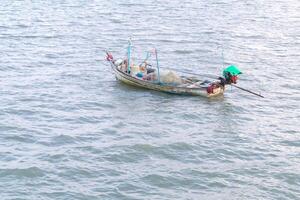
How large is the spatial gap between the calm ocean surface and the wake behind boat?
23.9 inches

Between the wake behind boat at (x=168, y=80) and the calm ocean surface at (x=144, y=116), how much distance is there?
61 centimetres

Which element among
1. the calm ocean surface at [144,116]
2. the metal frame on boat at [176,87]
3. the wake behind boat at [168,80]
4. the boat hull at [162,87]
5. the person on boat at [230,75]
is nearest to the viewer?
the calm ocean surface at [144,116]

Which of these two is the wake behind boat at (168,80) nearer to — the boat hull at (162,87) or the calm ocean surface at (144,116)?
the boat hull at (162,87)

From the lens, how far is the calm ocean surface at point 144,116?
90.6ft

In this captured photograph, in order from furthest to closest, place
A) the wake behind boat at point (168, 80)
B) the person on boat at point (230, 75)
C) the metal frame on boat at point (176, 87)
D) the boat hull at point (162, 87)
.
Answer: the boat hull at point (162, 87)
the metal frame on boat at point (176, 87)
the wake behind boat at point (168, 80)
the person on boat at point (230, 75)

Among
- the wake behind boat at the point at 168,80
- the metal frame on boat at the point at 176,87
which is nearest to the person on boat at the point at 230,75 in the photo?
the wake behind boat at the point at 168,80

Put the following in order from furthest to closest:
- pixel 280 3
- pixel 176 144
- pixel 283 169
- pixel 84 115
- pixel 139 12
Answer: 1. pixel 280 3
2. pixel 139 12
3. pixel 84 115
4. pixel 176 144
5. pixel 283 169

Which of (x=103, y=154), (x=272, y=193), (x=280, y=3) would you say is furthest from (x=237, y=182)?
(x=280, y=3)

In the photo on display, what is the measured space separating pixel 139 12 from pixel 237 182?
135 feet

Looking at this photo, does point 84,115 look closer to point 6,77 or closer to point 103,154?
point 103,154

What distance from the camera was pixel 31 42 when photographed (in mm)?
52281

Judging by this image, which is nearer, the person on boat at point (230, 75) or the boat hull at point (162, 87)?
the person on boat at point (230, 75)

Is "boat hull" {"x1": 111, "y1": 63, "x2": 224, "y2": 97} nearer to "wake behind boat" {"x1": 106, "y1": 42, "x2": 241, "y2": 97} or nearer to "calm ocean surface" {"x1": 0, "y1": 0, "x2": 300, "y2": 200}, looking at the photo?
"wake behind boat" {"x1": 106, "y1": 42, "x2": 241, "y2": 97}

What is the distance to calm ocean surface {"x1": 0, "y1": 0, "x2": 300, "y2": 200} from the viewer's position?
1088 inches
